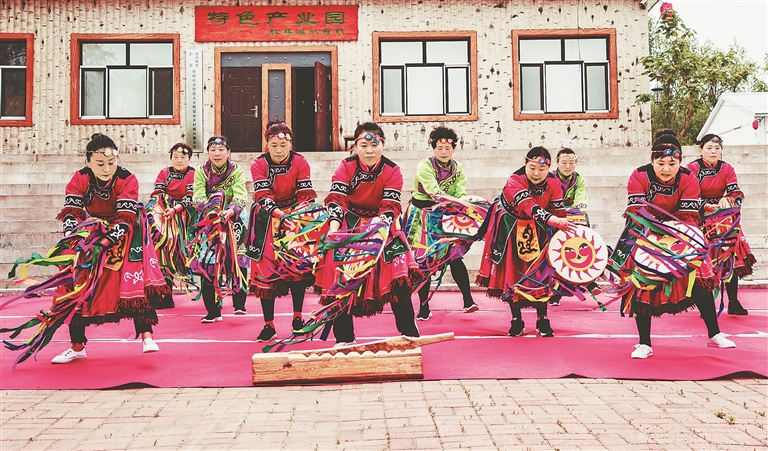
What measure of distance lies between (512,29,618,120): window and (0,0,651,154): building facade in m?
0.02

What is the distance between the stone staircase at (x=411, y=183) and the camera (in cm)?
1044

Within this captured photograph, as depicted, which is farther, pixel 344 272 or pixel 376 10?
pixel 376 10

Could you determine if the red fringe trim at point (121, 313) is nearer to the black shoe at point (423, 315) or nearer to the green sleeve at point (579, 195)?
the black shoe at point (423, 315)

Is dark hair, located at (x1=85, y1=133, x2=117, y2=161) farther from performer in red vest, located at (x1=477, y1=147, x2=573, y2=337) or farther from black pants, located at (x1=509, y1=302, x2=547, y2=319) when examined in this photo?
black pants, located at (x1=509, y1=302, x2=547, y2=319)

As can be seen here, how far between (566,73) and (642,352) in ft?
36.2

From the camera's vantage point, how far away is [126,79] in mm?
14945

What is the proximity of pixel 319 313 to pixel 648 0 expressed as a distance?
12389 mm

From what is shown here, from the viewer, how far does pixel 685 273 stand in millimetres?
4914

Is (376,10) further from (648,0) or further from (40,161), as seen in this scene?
(40,161)

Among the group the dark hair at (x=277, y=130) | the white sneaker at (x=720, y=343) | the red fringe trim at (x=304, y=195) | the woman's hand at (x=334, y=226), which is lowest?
the white sneaker at (x=720, y=343)

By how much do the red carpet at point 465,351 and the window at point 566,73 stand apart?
27.2 feet

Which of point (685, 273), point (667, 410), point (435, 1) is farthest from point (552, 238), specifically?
point (435, 1)

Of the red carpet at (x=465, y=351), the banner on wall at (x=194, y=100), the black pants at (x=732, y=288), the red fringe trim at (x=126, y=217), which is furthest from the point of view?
the banner on wall at (x=194, y=100)

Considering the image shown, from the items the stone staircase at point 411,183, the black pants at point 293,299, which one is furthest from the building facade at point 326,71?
the black pants at point 293,299
